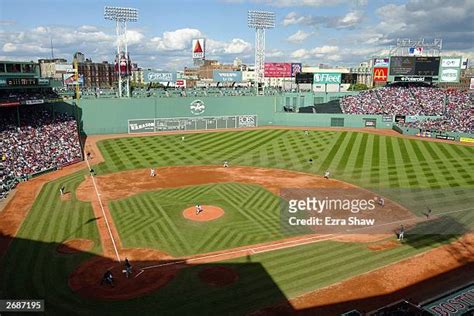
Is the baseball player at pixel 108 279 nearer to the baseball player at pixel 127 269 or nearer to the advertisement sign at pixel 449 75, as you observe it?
the baseball player at pixel 127 269

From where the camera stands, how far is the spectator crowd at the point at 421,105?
7138 cm

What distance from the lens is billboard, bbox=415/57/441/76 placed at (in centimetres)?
8194

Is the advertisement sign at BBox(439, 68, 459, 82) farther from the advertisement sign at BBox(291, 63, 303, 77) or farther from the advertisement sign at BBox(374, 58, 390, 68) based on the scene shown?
the advertisement sign at BBox(291, 63, 303, 77)

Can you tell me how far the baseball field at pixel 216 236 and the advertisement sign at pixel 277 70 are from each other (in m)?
40.4

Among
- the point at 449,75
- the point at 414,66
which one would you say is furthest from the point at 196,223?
the point at 449,75

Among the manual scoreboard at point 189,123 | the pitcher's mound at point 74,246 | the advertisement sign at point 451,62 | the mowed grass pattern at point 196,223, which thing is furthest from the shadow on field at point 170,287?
the advertisement sign at point 451,62

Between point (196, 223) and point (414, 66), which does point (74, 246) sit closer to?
point (196, 223)

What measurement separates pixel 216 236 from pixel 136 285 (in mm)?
8231

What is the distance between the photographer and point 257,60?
82.6 meters

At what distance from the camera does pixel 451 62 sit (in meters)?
81.0

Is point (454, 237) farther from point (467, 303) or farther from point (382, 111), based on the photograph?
point (382, 111)

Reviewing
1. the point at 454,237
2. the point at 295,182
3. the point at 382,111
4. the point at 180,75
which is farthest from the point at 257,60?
the point at 454,237

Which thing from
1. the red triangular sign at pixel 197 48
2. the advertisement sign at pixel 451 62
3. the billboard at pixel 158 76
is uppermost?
the red triangular sign at pixel 197 48

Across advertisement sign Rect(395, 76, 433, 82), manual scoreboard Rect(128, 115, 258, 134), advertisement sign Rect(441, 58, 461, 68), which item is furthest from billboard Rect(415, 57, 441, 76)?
manual scoreboard Rect(128, 115, 258, 134)
